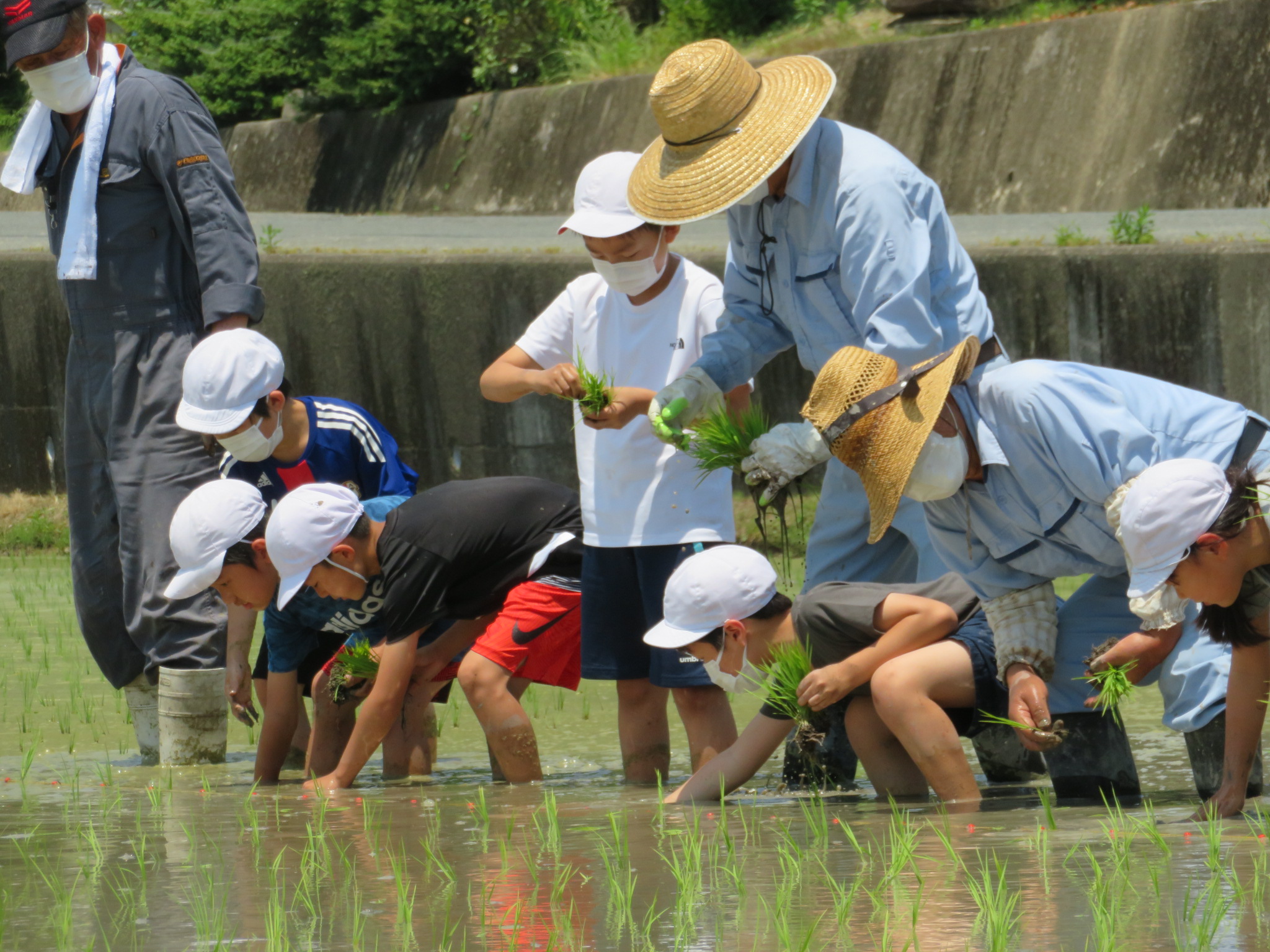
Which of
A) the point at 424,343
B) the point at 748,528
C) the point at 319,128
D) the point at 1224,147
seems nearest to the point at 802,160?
the point at 748,528

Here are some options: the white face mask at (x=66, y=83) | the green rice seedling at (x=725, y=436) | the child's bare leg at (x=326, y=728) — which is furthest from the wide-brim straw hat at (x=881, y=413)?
the white face mask at (x=66, y=83)

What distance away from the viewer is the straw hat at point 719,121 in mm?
3840

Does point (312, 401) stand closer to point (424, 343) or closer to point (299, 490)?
point (299, 490)

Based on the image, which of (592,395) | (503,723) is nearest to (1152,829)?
(592,395)

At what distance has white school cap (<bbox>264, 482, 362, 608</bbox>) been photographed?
4.34m

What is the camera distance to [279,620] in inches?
186

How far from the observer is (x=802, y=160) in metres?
3.89

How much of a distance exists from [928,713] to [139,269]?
2.59 m

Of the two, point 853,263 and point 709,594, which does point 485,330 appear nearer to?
point 709,594

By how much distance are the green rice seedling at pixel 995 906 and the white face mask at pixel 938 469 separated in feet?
2.61

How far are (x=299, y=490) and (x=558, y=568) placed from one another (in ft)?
2.56

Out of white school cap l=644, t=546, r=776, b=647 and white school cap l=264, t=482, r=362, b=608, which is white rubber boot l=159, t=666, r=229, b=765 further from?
white school cap l=644, t=546, r=776, b=647

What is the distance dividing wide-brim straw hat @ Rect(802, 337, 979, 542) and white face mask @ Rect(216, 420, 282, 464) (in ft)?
5.84

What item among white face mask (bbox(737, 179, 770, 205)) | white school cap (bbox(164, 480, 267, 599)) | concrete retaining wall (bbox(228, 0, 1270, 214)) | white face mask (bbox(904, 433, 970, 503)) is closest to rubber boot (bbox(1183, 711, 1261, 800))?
white face mask (bbox(904, 433, 970, 503))
